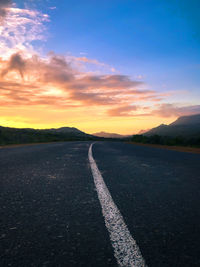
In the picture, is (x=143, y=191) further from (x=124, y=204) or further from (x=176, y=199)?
(x=124, y=204)

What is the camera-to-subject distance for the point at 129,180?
14.0 ft

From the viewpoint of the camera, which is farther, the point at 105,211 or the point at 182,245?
the point at 105,211

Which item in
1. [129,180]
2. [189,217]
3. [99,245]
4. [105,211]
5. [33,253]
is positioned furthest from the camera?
[129,180]

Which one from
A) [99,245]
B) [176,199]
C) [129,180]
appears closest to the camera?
[99,245]

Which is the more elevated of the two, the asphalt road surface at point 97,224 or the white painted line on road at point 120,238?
the white painted line on road at point 120,238

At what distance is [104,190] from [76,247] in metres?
1.81

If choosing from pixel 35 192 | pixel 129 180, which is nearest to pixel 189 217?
pixel 129 180

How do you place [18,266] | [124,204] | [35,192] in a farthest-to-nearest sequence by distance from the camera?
[35,192]
[124,204]
[18,266]

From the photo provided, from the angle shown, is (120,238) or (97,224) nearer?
(120,238)

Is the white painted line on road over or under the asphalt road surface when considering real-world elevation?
over

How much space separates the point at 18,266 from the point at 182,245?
1279mm

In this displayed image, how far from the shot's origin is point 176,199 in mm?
3016

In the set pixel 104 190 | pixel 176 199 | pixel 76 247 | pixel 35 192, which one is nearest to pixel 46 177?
pixel 35 192

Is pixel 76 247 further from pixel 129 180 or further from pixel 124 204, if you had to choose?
pixel 129 180
